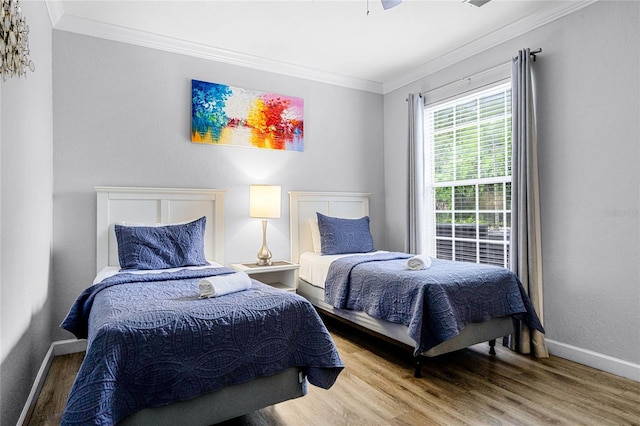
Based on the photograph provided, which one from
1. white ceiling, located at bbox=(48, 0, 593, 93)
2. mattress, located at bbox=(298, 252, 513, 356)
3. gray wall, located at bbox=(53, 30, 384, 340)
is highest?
white ceiling, located at bbox=(48, 0, 593, 93)

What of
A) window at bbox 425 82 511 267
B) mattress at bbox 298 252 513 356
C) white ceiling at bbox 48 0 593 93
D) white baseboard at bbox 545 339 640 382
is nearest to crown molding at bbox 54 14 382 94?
white ceiling at bbox 48 0 593 93

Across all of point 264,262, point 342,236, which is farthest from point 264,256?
point 342,236

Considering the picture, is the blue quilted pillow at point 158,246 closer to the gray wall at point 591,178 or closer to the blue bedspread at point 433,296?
the blue bedspread at point 433,296

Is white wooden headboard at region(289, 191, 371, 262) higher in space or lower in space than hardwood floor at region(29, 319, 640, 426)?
higher

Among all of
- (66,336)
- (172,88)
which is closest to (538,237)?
(172,88)

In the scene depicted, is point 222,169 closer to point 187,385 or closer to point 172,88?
point 172,88

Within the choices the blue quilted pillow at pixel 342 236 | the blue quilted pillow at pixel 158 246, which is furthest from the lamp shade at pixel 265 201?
the blue quilted pillow at pixel 158 246

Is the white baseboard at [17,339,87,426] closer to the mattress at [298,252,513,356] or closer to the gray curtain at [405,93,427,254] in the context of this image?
the mattress at [298,252,513,356]

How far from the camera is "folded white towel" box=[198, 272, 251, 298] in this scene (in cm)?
200

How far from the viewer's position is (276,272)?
3.82m

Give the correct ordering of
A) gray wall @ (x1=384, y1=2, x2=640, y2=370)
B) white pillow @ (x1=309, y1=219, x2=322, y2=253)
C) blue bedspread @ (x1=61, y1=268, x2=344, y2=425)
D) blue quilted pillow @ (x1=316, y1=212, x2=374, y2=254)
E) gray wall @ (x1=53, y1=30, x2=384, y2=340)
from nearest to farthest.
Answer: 1. blue bedspread @ (x1=61, y1=268, x2=344, y2=425)
2. gray wall @ (x1=384, y1=2, x2=640, y2=370)
3. gray wall @ (x1=53, y1=30, x2=384, y2=340)
4. blue quilted pillow @ (x1=316, y1=212, x2=374, y2=254)
5. white pillow @ (x1=309, y1=219, x2=322, y2=253)

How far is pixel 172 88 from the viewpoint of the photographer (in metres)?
3.50

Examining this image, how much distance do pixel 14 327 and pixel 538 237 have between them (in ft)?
11.0

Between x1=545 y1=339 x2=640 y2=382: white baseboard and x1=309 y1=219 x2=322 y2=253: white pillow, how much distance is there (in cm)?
210
